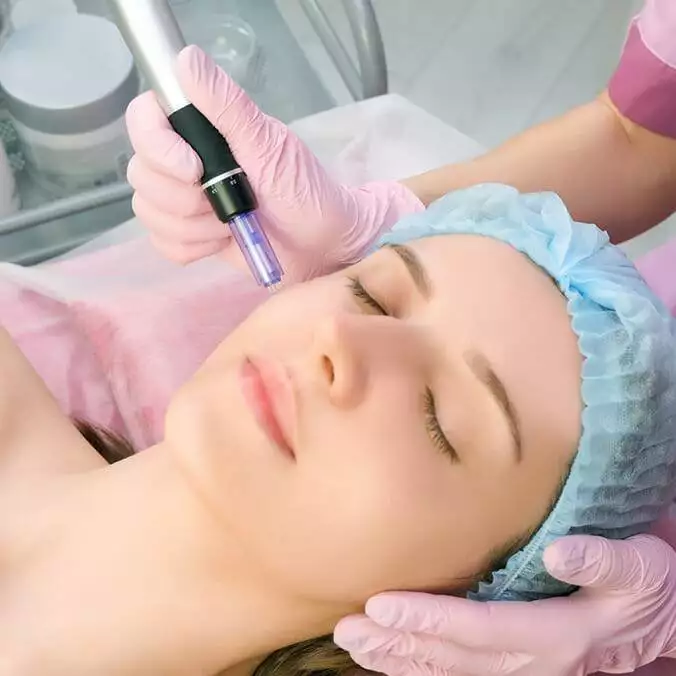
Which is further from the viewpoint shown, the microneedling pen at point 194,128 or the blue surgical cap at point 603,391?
the microneedling pen at point 194,128

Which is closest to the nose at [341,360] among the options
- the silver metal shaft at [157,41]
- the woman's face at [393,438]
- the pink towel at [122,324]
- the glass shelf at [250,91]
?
the woman's face at [393,438]

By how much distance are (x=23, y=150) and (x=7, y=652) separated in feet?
3.23

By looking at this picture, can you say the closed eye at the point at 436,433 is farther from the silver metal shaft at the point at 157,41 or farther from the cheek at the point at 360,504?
the silver metal shaft at the point at 157,41

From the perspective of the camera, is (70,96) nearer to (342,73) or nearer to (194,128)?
(342,73)

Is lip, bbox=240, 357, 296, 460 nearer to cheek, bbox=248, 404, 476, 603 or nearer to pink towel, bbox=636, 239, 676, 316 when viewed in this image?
cheek, bbox=248, 404, 476, 603

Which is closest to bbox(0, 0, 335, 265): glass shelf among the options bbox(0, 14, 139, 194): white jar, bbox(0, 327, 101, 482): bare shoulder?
bbox(0, 14, 139, 194): white jar

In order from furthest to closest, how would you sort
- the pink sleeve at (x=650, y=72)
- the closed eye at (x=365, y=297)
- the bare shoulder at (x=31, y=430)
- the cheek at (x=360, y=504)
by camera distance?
the pink sleeve at (x=650, y=72) < the bare shoulder at (x=31, y=430) < the closed eye at (x=365, y=297) < the cheek at (x=360, y=504)

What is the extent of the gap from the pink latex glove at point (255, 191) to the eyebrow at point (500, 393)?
1.21ft

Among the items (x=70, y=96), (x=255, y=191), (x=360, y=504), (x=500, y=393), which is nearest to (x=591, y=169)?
(x=255, y=191)

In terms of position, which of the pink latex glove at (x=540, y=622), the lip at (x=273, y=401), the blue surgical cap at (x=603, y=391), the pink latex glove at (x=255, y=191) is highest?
the pink latex glove at (x=255, y=191)

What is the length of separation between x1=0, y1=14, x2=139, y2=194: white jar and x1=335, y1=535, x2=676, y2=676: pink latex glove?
3.36 feet

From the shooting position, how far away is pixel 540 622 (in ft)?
2.99

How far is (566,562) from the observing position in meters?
0.85

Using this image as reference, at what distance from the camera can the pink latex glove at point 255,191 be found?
1.01 m
